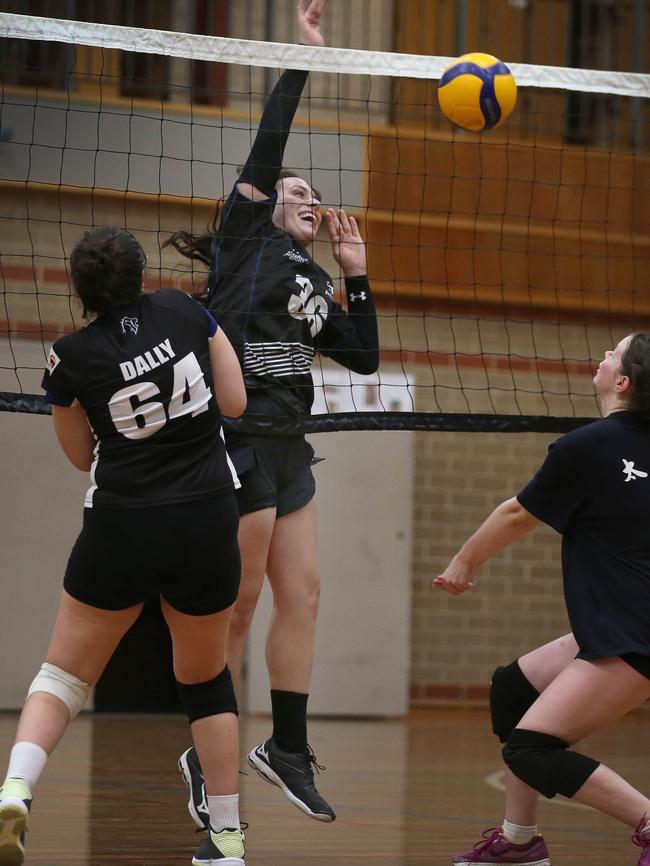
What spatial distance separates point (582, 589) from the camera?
374cm

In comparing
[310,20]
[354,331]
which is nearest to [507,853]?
[354,331]

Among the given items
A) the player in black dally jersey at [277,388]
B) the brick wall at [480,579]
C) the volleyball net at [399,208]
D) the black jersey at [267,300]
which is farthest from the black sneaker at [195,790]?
the brick wall at [480,579]

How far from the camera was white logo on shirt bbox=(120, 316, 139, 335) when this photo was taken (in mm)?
3511

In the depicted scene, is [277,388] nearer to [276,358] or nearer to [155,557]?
[276,358]

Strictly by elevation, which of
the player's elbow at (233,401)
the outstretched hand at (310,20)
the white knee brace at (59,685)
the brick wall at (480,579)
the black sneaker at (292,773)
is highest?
the outstretched hand at (310,20)

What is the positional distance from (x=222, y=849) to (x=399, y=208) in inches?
261

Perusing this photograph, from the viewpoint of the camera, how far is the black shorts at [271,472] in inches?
170

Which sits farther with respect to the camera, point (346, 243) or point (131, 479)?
point (346, 243)

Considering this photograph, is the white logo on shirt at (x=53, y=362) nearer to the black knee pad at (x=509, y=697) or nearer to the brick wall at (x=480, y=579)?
the black knee pad at (x=509, y=697)

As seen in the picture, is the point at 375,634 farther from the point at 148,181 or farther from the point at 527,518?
the point at 527,518

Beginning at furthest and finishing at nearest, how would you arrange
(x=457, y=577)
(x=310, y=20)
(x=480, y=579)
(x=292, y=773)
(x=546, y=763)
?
(x=480, y=579), (x=310, y=20), (x=292, y=773), (x=457, y=577), (x=546, y=763)

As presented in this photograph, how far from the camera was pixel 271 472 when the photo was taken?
4.43 m

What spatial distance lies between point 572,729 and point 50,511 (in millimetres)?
6089

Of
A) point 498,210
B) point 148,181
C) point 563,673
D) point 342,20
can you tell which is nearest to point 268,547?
point 563,673
